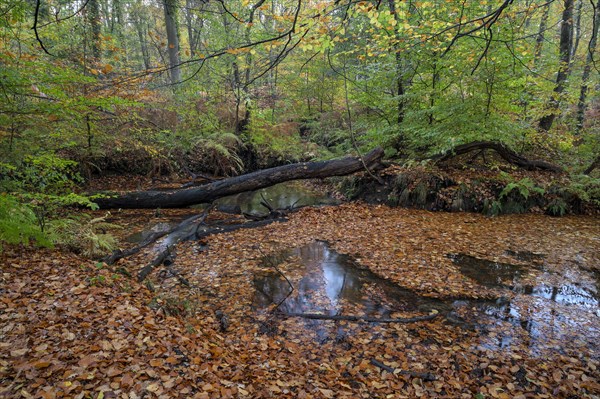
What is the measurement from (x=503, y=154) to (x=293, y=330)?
10.0 metres

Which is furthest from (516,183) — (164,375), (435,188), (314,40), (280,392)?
(164,375)

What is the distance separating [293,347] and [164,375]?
66.5 inches

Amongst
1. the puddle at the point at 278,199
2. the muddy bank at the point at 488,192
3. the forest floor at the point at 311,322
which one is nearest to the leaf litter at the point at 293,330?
the forest floor at the point at 311,322

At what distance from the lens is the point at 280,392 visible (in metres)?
3.18

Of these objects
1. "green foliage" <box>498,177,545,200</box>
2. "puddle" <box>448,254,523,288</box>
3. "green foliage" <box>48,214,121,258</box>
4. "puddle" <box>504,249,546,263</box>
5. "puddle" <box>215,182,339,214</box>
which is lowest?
"puddle" <box>448,254,523,288</box>

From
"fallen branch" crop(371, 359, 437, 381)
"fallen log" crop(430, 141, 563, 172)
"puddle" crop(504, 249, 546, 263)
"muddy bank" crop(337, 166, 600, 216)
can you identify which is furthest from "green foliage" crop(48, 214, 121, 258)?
"fallen log" crop(430, 141, 563, 172)

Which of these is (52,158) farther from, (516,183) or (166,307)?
(516,183)

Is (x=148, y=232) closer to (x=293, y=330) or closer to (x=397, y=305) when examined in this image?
(x=293, y=330)

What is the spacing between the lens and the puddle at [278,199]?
1142cm

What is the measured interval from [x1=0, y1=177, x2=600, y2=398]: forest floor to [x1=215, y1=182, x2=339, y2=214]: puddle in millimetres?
3845

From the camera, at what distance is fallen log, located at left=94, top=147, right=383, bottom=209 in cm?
947

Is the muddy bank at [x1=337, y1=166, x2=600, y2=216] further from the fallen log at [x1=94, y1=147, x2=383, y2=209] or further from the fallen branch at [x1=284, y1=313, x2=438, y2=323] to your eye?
the fallen branch at [x1=284, y1=313, x2=438, y2=323]

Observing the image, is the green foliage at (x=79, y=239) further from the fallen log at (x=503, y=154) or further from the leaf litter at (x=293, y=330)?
the fallen log at (x=503, y=154)

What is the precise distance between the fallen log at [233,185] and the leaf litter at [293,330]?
2.91 m
